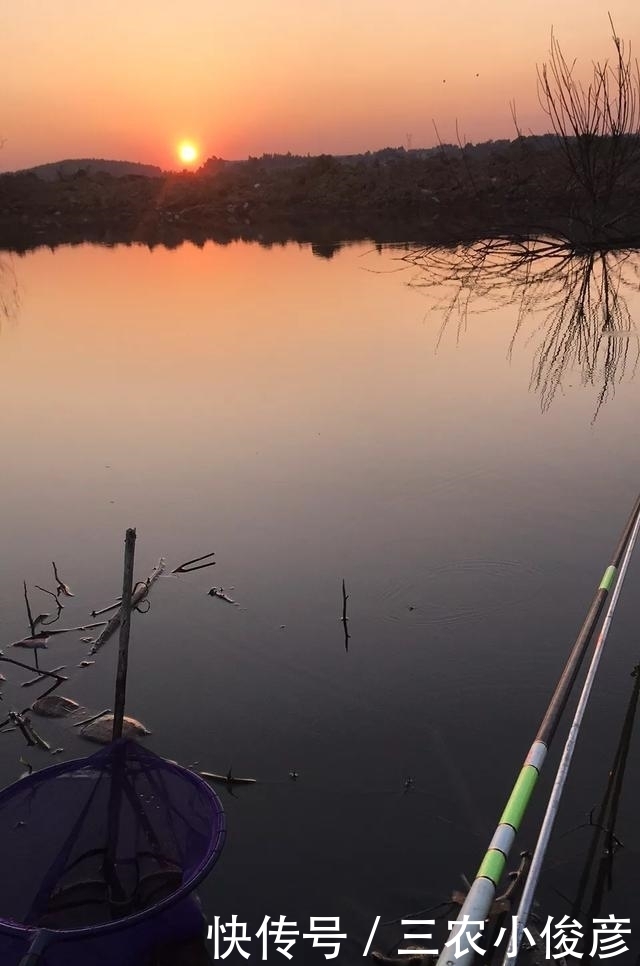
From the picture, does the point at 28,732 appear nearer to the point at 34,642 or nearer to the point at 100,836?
the point at 34,642

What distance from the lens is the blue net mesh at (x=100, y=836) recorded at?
268cm

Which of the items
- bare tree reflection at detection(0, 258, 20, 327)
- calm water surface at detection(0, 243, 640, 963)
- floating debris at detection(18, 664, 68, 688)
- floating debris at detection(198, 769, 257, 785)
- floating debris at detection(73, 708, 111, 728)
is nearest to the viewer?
calm water surface at detection(0, 243, 640, 963)

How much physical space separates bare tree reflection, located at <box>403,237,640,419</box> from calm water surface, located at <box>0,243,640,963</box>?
0.36 meters

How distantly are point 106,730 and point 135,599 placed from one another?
1.32 metres

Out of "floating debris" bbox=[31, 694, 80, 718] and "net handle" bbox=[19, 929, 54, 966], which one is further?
"floating debris" bbox=[31, 694, 80, 718]

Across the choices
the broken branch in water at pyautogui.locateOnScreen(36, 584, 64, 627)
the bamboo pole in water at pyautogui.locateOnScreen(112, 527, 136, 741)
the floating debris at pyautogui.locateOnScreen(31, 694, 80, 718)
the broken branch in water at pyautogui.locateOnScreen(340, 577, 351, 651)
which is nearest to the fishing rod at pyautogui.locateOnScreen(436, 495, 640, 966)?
the bamboo pole in water at pyautogui.locateOnScreen(112, 527, 136, 741)

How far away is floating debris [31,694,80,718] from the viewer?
3.99 metres

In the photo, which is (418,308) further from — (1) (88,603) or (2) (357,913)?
(2) (357,913)

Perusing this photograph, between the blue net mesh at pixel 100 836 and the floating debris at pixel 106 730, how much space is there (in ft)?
3.05

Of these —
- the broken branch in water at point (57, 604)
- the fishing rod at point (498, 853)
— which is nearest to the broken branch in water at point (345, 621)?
the broken branch in water at point (57, 604)

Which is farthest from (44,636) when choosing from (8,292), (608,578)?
(8,292)

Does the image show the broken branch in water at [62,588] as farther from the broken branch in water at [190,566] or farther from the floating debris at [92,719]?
the floating debris at [92,719]

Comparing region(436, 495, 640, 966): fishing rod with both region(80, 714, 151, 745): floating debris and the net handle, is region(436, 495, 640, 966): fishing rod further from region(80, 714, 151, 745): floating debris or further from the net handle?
region(80, 714, 151, 745): floating debris

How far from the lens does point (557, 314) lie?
14.4 meters
